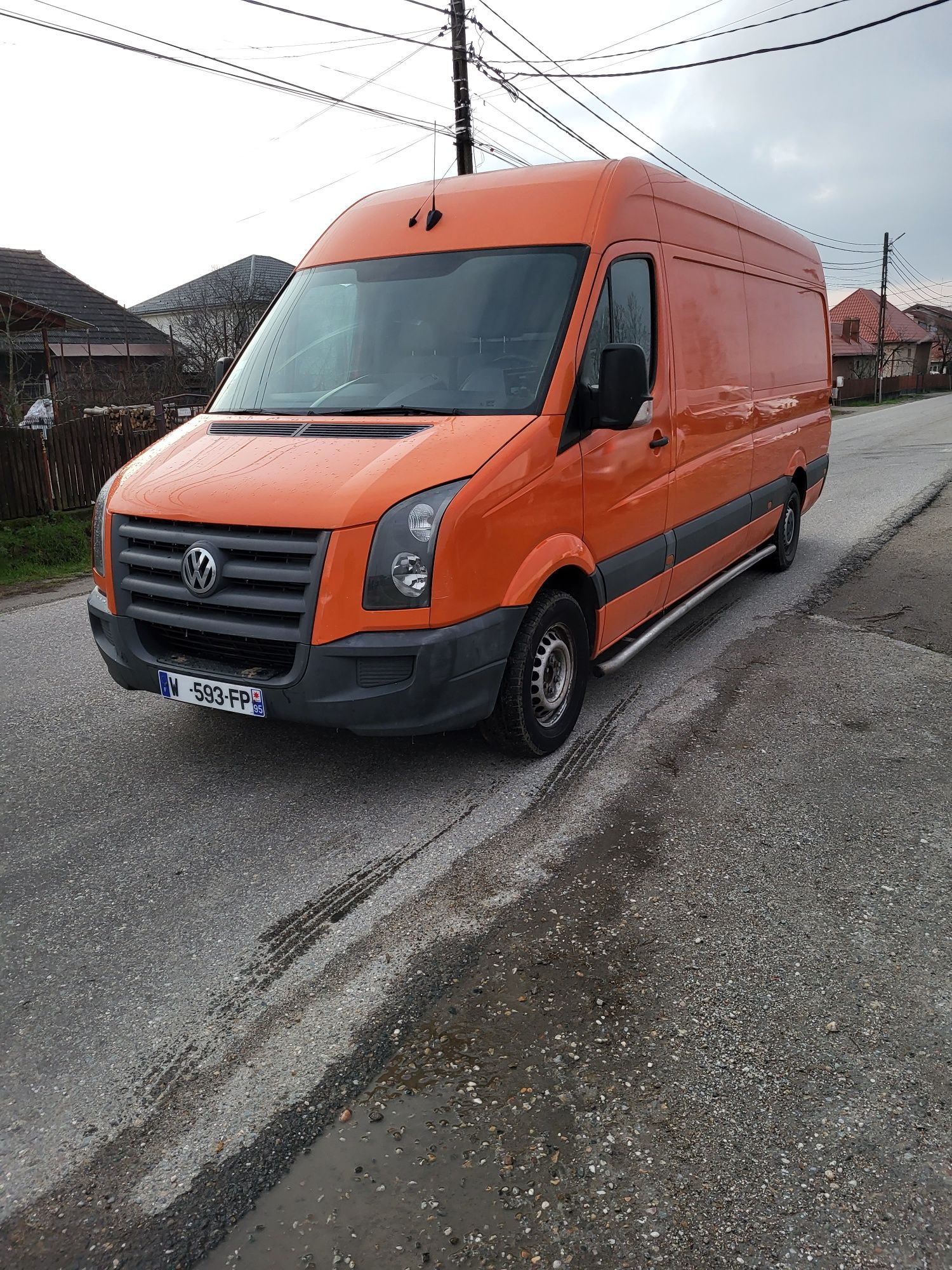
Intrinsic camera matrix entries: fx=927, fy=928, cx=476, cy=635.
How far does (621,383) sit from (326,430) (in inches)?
51.1

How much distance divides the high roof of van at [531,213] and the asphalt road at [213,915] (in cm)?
239

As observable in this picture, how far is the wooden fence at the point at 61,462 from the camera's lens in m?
10.6

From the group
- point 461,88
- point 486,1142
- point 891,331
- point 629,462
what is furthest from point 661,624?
point 891,331

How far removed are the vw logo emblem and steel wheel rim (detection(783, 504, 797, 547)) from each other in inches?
218

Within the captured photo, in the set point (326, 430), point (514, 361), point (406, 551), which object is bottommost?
point (406, 551)

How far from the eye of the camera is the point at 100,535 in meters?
4.17

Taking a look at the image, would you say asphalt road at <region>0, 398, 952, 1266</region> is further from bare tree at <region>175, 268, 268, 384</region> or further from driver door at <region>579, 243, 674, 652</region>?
bare tree at <region>175, 268, 268, 384</region>

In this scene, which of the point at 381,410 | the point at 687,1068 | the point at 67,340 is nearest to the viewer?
the point at 687,1068

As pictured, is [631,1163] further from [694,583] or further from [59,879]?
[694,583]

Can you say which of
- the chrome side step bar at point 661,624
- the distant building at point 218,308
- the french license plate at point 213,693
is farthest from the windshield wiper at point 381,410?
the distant building at point 218,308

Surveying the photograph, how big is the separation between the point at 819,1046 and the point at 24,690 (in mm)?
4683

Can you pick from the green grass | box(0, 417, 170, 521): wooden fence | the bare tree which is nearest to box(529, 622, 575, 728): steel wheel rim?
the green grass

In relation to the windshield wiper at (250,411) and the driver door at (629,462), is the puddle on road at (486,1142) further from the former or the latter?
the windshield wiper at (250,411)

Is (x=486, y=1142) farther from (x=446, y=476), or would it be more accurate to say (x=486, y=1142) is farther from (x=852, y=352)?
(x=852, y=352)
